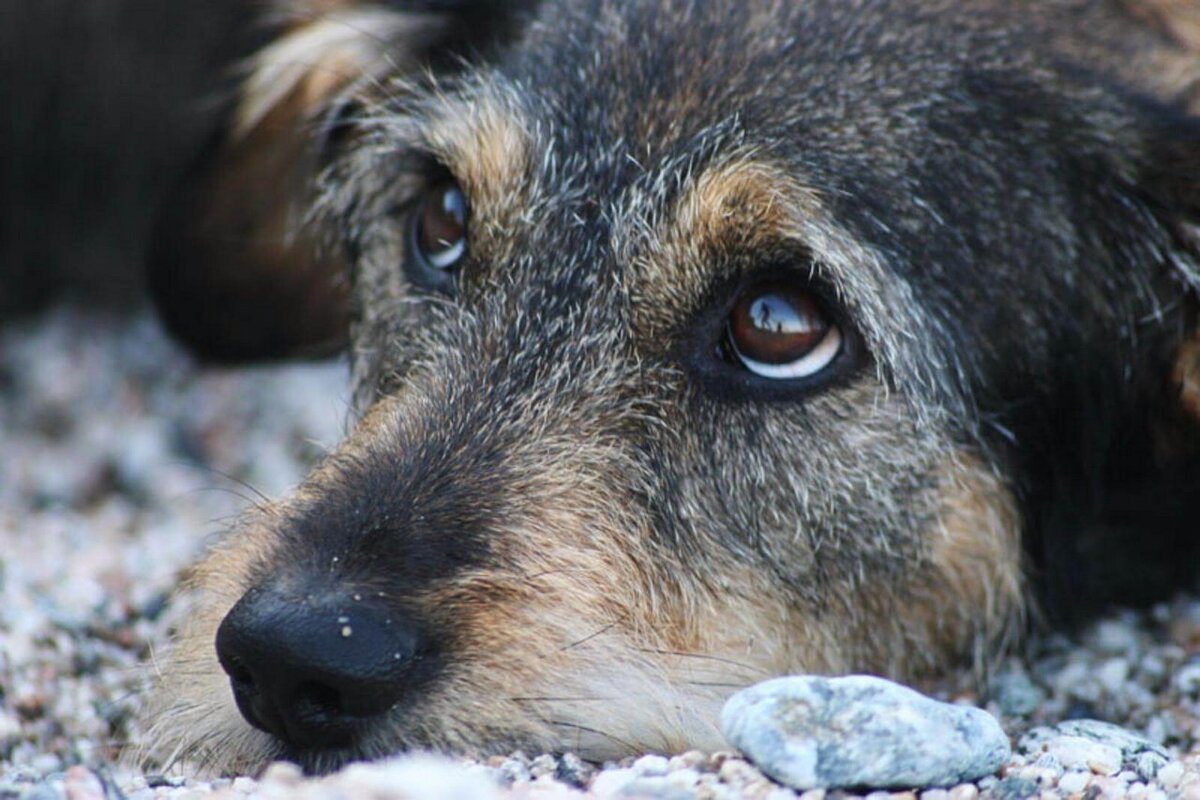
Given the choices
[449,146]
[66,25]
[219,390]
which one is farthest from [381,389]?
[66,25]

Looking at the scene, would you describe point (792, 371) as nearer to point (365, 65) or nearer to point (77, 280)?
point (365, 65)

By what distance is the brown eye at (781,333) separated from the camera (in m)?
3.82

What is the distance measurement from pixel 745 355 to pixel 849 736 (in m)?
1.05

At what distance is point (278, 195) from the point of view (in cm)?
559

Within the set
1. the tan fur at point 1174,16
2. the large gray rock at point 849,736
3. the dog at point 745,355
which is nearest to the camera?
the large gray rock at point 849,736

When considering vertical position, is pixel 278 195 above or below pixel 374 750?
above

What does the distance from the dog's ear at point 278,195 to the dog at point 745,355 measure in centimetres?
45

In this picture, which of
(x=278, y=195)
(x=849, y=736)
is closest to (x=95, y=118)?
(x=278, y=195)

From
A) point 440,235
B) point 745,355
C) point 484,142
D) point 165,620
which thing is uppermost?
point 484,142

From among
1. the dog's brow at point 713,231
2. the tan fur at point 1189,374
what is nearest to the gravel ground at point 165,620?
the tan fur at point 1189,374

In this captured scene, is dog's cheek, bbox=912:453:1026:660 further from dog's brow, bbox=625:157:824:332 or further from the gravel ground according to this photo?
dog's brow, bbox=625:157:824:332

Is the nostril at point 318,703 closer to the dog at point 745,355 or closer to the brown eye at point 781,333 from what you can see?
the dog at point 745,355

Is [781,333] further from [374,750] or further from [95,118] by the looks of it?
[95,118]

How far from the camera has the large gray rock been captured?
3.08m
